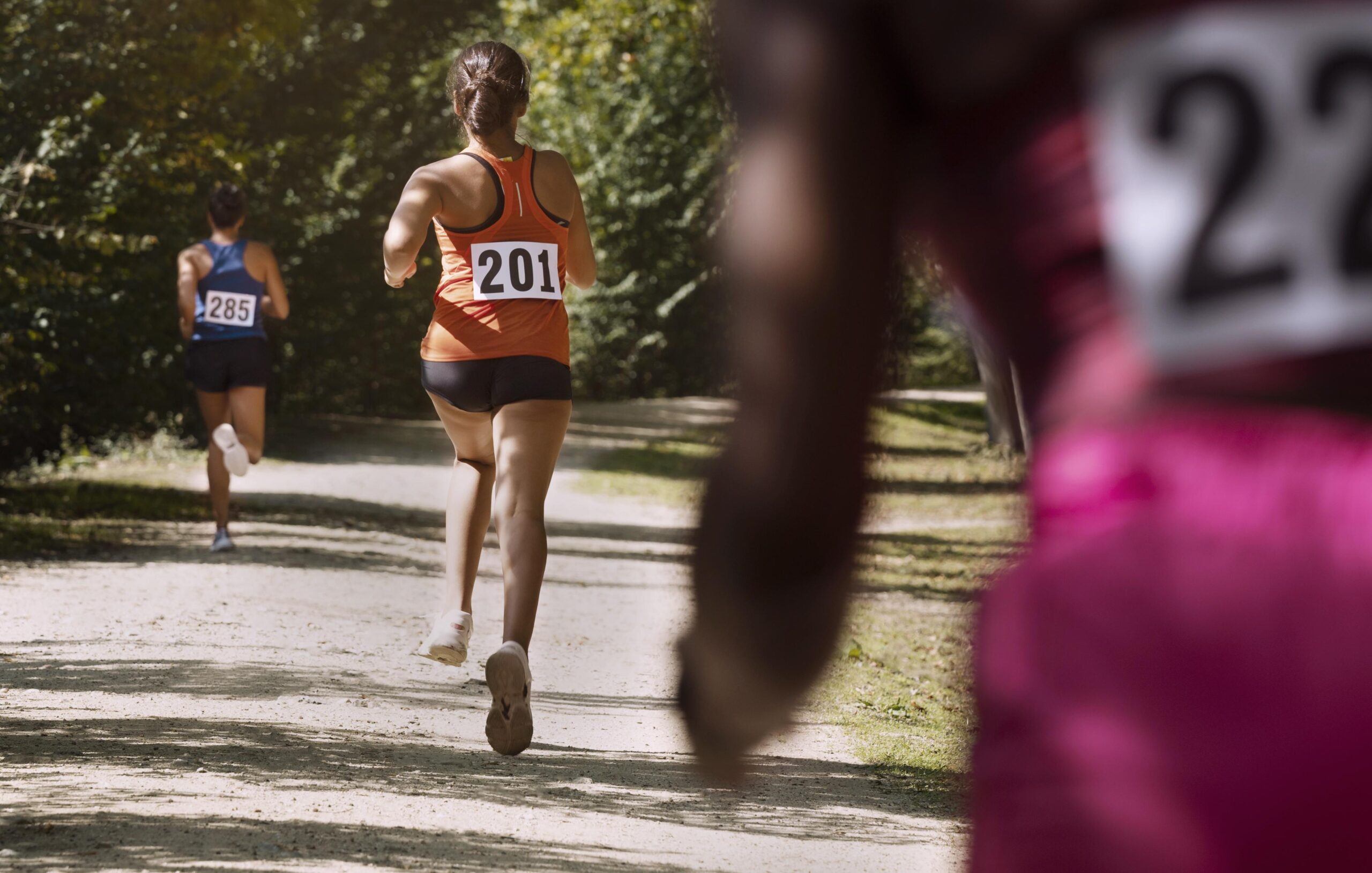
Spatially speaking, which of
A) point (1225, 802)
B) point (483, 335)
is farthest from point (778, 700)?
point (483, 335)

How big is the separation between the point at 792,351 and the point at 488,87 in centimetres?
474

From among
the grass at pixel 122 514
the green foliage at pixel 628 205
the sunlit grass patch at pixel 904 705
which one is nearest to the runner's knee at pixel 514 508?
the sunlit grass patch at pixel 904 705

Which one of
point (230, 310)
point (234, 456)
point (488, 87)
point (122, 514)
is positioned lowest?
point (122, 514)

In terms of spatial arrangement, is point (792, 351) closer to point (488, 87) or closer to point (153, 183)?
point (488, 87)

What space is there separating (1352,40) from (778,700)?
0.54 m


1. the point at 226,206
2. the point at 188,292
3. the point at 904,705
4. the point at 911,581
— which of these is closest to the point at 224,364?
the point at 188,292

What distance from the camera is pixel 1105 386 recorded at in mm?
1126

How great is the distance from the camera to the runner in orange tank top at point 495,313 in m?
5.50

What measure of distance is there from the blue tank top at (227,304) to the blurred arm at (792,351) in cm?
966

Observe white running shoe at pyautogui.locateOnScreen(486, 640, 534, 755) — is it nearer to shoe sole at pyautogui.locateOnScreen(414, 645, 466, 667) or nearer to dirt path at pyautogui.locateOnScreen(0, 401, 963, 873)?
dirt path at pyautogui.locateOnScreen(0, 401, 963, 873)

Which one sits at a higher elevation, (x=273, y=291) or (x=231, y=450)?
(x=273, y=291)

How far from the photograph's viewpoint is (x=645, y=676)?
7727mm

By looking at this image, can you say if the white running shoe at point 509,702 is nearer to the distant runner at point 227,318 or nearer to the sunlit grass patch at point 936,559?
the sunlit grass patch at point 936,559

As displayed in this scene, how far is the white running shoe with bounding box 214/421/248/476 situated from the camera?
10.2m
